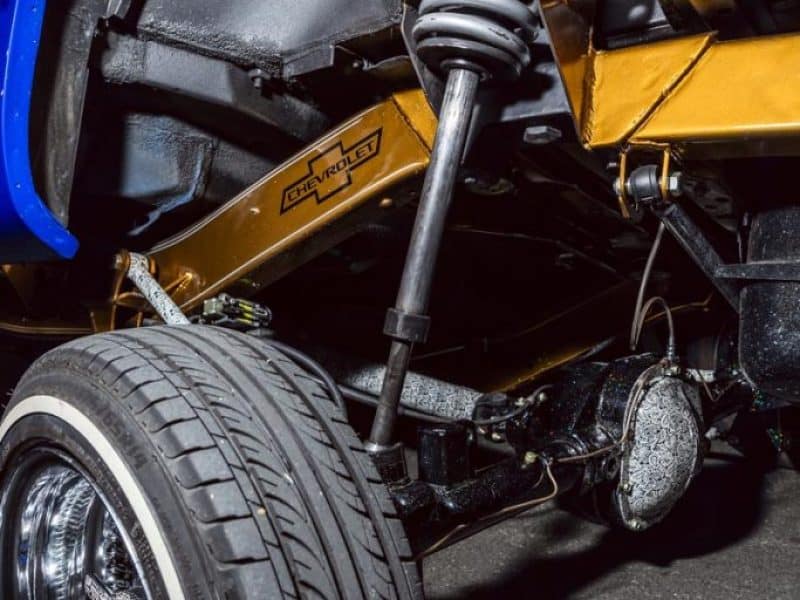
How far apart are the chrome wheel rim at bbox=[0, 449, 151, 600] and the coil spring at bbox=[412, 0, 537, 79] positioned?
32.1 inches

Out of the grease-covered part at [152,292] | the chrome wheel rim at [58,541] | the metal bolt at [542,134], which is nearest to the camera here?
the metal bolt at [542,134]

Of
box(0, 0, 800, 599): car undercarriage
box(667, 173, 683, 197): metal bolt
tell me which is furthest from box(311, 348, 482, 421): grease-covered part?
box(667, 173, 683, 197): metal bolt

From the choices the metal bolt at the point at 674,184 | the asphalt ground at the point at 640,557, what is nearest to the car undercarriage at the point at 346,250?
the metal bolt at the point at 674,184

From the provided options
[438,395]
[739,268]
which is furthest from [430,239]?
[438,395]

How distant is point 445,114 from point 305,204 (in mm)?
443

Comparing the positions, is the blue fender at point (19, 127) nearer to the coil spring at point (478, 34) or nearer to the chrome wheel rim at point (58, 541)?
the chrome wheel rim at point (58, 541)

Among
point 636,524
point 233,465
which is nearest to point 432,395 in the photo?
Result: point 636,524

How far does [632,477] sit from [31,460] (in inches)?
37.5

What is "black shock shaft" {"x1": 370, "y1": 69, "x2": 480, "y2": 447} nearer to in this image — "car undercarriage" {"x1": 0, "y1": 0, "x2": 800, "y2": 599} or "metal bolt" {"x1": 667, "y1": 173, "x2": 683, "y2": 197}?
"car undercarriage" {"x1": 0, "y1": 0, "x2": 800, "y2": 599}

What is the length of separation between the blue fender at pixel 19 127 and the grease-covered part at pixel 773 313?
1109mm

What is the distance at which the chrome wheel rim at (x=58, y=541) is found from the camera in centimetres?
122

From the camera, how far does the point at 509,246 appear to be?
76.3 inches

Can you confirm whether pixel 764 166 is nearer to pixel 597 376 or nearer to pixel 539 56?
pixel 539 56

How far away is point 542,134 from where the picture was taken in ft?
3.71
